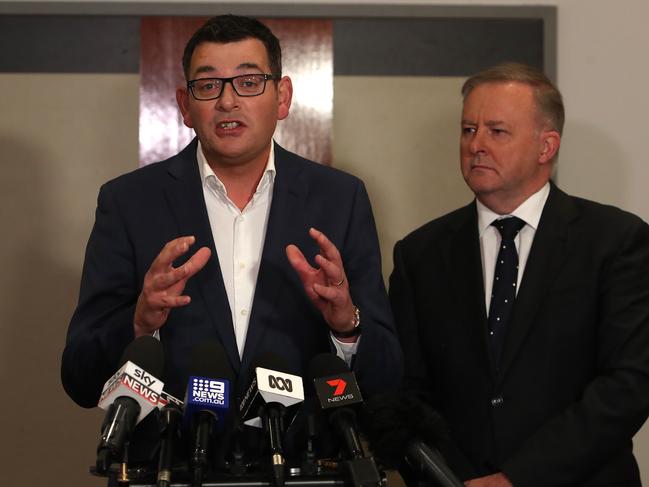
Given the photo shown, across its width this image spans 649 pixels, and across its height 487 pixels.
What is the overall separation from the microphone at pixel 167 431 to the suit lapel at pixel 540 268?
47.4 inches

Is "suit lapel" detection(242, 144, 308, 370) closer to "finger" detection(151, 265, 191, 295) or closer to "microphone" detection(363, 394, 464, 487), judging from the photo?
"finger" detection(151, 265, 191, 295)

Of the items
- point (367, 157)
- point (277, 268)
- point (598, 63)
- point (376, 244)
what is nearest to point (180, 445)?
point (277, 268)

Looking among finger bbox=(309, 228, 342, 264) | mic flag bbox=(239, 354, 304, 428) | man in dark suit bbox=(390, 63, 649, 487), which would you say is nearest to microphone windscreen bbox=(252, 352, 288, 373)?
mic flag bbox=(239, 354, 304, 428)

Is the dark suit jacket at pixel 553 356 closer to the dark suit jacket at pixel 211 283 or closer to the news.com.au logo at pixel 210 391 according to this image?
the dark suit jacket at pixel 211 283

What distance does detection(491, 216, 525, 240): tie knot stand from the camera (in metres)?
2.86

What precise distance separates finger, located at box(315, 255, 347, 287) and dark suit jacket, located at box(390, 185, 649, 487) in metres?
0.87

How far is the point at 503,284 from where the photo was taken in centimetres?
281

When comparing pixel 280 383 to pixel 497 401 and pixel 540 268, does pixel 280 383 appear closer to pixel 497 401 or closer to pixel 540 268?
pixel 497 401

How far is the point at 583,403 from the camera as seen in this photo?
261 centimetres

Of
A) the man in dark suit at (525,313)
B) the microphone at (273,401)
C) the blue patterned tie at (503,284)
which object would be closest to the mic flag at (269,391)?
the microphone at (273,401)

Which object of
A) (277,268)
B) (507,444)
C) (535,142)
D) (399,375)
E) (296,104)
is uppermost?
(296,104)

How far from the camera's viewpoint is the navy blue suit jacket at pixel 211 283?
2184 millimetres

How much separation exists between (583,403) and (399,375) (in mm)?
635

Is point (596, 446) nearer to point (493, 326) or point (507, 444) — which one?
point (507, 444)
